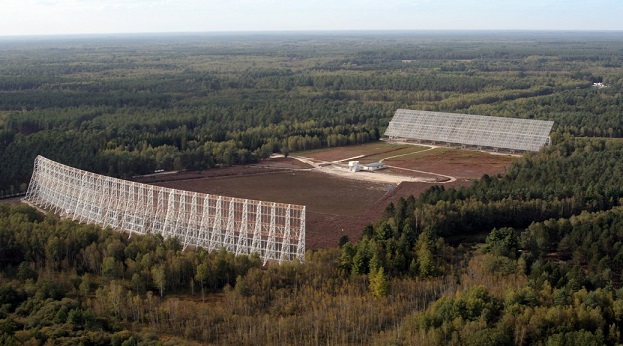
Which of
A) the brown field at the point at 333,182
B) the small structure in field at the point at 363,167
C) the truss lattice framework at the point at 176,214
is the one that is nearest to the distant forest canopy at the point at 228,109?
the brown field at the point at 333,182

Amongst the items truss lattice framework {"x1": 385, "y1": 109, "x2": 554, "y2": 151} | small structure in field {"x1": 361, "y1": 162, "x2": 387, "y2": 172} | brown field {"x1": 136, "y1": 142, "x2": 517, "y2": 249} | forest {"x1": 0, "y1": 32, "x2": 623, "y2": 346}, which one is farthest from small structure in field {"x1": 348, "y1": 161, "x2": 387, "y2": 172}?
truss lattice framework {"x1": 385, "y1": 109, "x2": 554, "y2": 151}

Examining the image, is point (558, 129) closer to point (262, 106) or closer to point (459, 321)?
point (262, 106)

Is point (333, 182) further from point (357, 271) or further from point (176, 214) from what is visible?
point (357, 271)

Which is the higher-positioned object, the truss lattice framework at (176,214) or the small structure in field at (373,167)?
the truss lattice framework at (176,214)

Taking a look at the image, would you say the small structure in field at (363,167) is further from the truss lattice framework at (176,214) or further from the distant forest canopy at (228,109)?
the truss lattice framework at (176,214)

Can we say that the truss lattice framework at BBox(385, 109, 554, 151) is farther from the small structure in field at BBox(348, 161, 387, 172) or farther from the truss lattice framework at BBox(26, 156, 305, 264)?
the truss lattice framework at BBox(26, 156, 305, 264)

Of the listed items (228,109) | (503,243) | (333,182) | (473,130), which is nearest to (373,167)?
(333,182)
